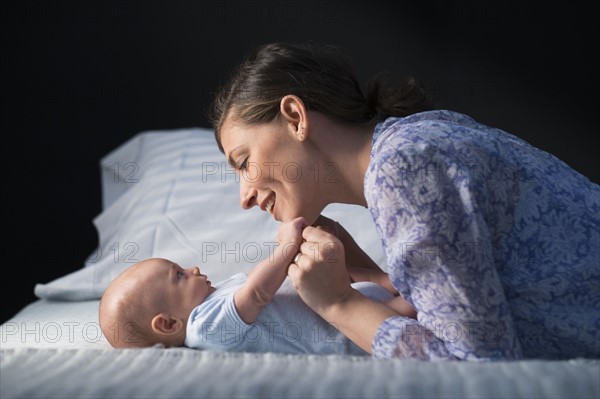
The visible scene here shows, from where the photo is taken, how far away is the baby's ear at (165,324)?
1.31 m

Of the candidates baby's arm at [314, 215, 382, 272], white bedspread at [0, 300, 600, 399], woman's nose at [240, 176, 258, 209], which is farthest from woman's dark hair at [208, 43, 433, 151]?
white bedspread at [0, 300, 600, 399]

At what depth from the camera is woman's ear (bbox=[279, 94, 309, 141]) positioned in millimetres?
1388

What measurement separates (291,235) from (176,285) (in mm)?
231

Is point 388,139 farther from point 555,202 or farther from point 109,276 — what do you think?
point 109,276

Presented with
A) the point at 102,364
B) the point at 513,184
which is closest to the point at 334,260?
the point at 513,184

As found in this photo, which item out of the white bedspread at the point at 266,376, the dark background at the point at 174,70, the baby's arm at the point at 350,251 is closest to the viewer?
the white bedspread at the point at 266,376

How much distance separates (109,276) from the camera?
1897 mm

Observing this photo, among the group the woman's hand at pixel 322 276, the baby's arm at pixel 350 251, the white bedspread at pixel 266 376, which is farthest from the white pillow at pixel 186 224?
the white bedspread at pixel 266 376

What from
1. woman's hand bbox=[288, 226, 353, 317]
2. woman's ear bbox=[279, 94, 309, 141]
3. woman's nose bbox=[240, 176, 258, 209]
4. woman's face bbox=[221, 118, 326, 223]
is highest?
woman's ear bbox=[279, 94, 309, 141]

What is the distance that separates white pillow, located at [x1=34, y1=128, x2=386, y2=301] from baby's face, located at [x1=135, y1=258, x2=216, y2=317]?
424 millimetres

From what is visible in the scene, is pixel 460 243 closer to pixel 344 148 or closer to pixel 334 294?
pixel 334 294

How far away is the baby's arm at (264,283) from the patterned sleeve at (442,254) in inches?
8.3

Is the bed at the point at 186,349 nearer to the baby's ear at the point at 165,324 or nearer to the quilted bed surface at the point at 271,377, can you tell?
the quilted bed surface at the point at 271,377

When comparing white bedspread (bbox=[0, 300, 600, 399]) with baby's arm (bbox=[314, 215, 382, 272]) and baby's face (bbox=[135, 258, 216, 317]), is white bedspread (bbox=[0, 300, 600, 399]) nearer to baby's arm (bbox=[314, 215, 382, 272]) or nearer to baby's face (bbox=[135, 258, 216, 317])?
baby's face (bbox=[135, 258, 216, 317])
